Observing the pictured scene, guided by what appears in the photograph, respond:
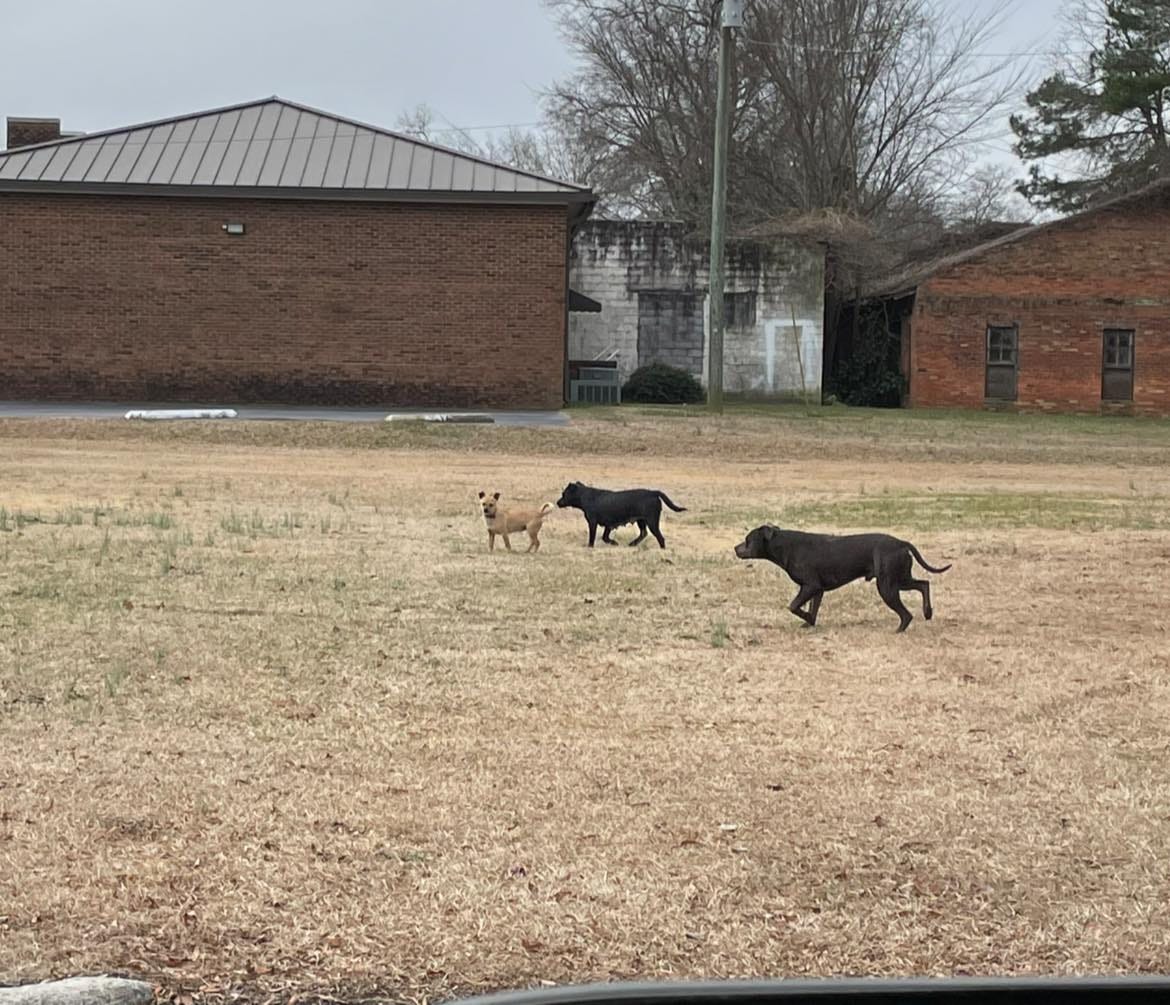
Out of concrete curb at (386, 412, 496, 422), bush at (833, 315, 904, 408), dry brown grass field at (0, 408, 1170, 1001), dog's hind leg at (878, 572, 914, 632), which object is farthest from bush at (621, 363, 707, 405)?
dog's hind leg at (878, 572, 914, 632)

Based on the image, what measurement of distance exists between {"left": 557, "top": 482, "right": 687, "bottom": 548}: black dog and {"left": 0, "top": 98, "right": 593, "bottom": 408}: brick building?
16903 mm

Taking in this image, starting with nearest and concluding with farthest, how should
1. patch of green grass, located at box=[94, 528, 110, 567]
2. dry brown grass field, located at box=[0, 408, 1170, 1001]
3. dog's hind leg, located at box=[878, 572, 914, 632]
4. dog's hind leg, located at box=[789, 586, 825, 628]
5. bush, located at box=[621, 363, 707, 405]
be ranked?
dry brown grass field, located at box=[0, 408, 1170, 1001] → dog's hind leg, located at box=[878, 572, 914, 632] → dog's hind leg, located at box=[789, 586, 825, 628] → patch of green grass, located at box=[94, 528, 110, 567] → bush, located at box=[621, 363, 707, 405]

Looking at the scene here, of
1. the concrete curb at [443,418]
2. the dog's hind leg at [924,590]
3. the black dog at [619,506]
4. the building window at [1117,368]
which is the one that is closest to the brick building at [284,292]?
the concrete curb at [443,418]

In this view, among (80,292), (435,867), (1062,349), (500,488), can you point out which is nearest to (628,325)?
(1062,349)

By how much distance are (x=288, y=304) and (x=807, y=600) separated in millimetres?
21517

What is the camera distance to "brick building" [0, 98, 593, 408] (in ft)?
92.3

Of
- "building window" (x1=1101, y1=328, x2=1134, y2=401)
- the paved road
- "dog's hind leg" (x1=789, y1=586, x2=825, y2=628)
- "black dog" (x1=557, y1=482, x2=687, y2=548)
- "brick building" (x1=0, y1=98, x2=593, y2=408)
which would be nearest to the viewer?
"dog's hind leg" (x1=789, y1=586, x2=825, y2=628)

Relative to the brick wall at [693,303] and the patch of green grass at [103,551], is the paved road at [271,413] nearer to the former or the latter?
the brick wall at [693,303]

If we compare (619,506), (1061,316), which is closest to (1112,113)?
(1061,316)

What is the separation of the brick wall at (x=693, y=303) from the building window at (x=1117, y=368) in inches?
251

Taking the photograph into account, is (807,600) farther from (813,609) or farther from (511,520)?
(511,520)

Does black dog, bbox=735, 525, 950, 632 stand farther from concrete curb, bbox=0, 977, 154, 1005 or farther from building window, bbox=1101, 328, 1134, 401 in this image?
building window, bbox=1101, 328, 1134, 401

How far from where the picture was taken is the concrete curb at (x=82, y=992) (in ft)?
11.1

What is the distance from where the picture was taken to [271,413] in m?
25.9
